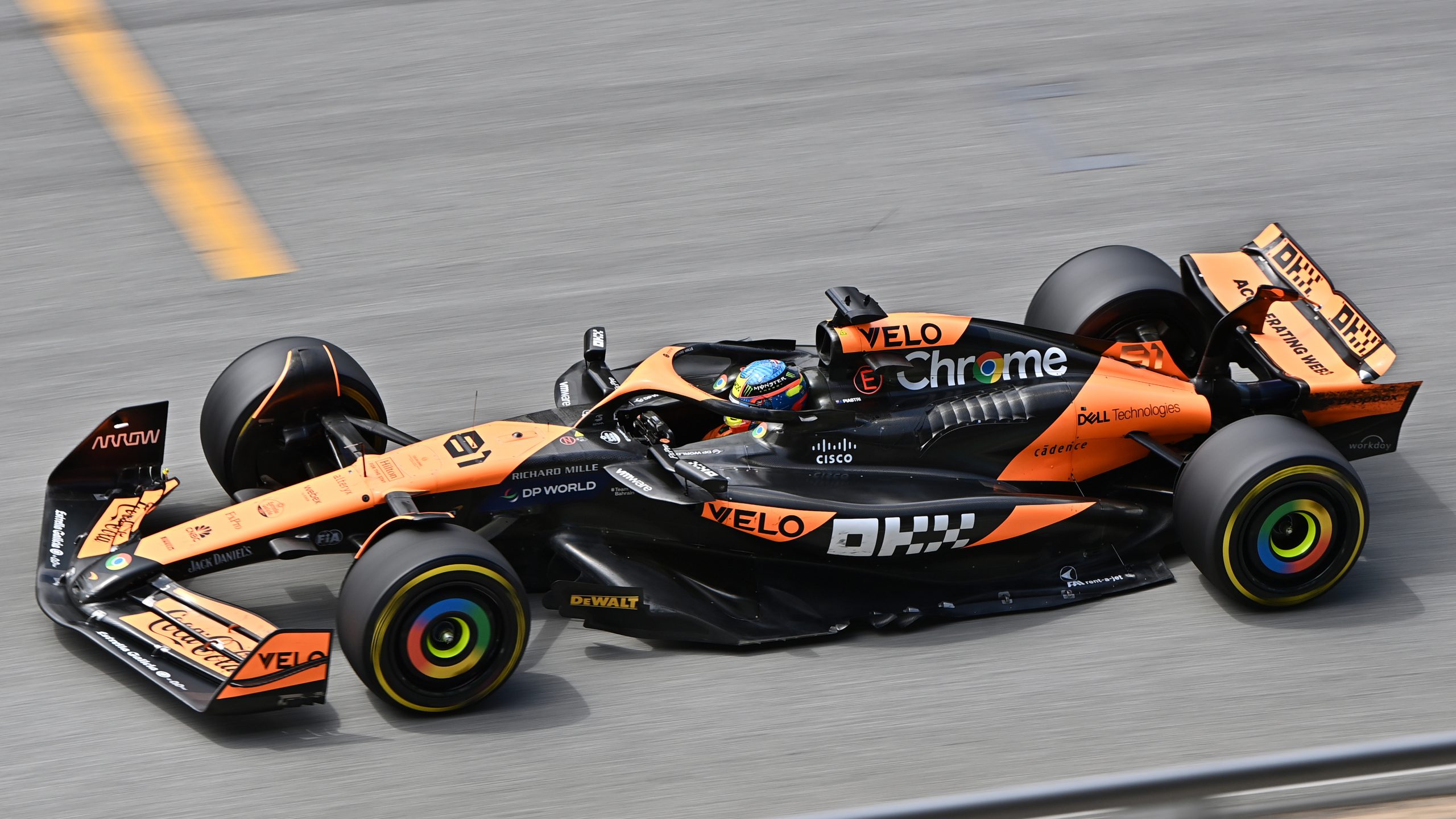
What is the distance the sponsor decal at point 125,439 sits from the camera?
702cm

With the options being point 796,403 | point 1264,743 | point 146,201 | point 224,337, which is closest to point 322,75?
point 146,201

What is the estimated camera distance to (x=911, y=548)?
6918mm

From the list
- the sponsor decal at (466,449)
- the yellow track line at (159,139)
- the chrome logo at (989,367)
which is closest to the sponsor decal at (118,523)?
the sponsor decal at (466,449)

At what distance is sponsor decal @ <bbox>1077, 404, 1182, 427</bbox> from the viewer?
7.33 m

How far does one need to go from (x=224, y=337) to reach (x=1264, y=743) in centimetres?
648

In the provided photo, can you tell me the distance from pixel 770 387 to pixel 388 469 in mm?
1722

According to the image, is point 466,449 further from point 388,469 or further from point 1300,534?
point 1300,534

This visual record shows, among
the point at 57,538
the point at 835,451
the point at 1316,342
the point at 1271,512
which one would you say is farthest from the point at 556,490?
the point at 1316,342

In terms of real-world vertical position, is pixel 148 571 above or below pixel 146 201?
below

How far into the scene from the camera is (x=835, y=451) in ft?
23.4

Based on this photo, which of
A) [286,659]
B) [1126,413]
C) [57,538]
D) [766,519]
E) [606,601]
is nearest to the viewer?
[286,659]

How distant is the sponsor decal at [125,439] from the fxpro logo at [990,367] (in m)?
3.47

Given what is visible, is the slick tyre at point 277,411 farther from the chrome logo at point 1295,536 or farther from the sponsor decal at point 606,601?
the chrome logo at point 1295,536

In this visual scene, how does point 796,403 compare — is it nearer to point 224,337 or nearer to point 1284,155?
point 224,337
